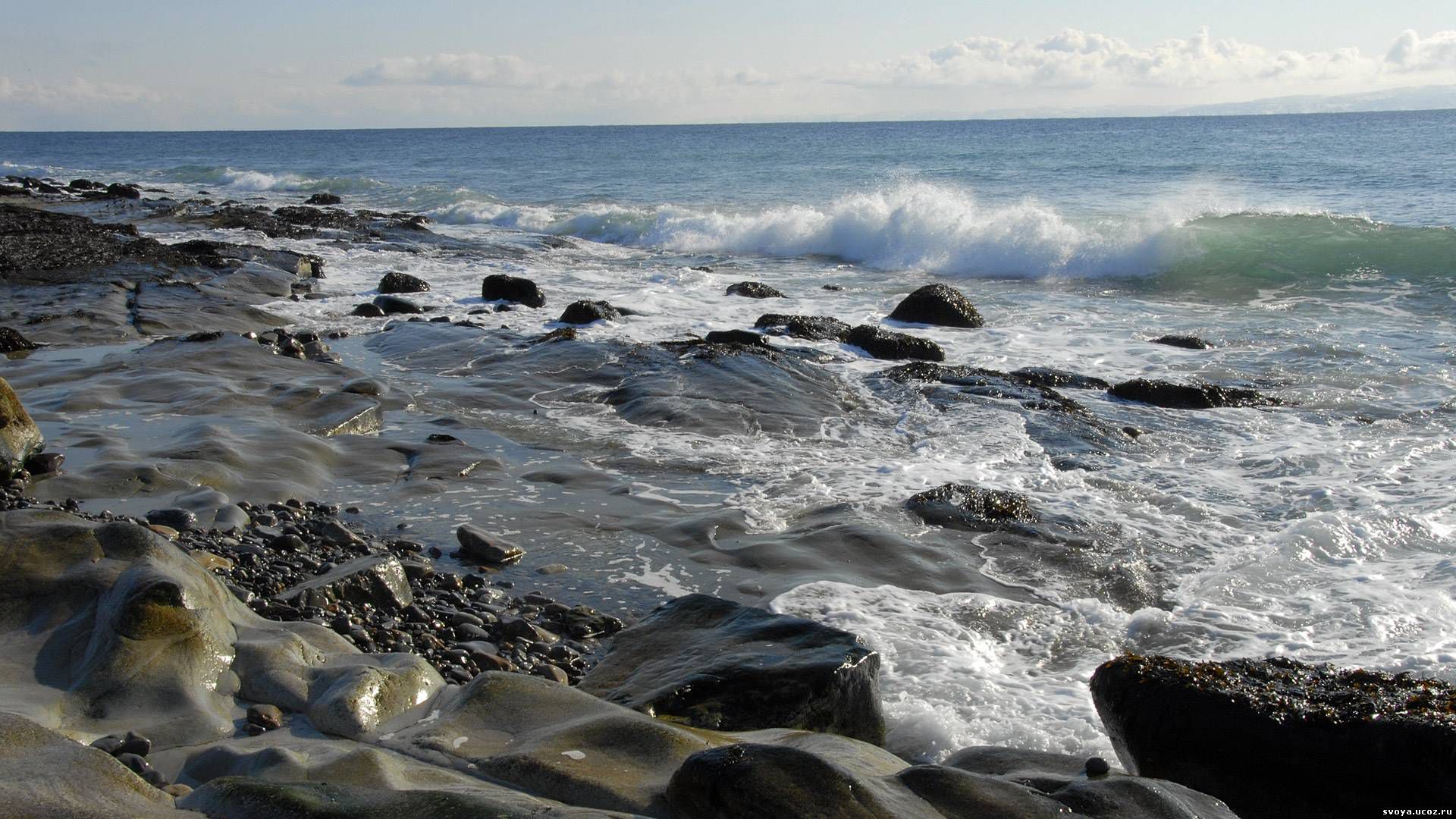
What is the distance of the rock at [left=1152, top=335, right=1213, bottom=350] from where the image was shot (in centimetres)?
1311

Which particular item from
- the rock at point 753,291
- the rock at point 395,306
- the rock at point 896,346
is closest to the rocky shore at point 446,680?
the rock at point 896,346

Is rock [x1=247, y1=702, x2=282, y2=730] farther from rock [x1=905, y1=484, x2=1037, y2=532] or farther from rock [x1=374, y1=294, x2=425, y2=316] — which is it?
rock [x1=374, y1=294, x2=425, y2=316]

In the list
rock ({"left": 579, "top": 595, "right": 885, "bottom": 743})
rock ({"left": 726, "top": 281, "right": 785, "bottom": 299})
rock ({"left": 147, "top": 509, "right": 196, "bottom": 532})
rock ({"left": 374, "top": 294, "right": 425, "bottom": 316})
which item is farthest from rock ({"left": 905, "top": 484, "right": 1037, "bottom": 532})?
rock ({"left": 726, "top": 281, "right": 785, "bottom": 299})

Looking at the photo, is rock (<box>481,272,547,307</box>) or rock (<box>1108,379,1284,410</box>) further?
rock (<box>481,272,547,307</box>)

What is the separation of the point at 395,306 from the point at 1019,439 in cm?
973

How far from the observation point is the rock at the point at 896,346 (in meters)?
12.3

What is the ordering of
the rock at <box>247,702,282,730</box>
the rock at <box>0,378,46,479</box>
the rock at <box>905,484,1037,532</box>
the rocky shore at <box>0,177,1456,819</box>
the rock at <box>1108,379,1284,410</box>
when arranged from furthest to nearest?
the rock at <box>1108,379,1284,410</box>
the rock at <box>905,484,1037,532</box>
the rock at <box>0,378,46,479</box>
the rock at <box>247,702,282,730</box>
the rocky shore at <box>0,177,1456,819</box>

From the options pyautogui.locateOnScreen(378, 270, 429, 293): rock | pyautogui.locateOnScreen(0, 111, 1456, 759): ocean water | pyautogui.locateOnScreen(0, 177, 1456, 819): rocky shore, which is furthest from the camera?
Result: pyautogui.locateOnScreen(378, 270, 429, 293): rock

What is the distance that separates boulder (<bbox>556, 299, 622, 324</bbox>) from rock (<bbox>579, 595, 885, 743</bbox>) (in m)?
9.93

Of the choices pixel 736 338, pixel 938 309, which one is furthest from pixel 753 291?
pixel 736 338

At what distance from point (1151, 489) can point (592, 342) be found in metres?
6.97

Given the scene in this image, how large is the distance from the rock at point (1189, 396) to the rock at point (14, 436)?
9520 mm

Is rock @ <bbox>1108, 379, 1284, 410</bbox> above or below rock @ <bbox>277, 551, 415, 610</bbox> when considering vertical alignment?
below

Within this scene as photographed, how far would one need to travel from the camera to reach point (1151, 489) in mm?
7801
